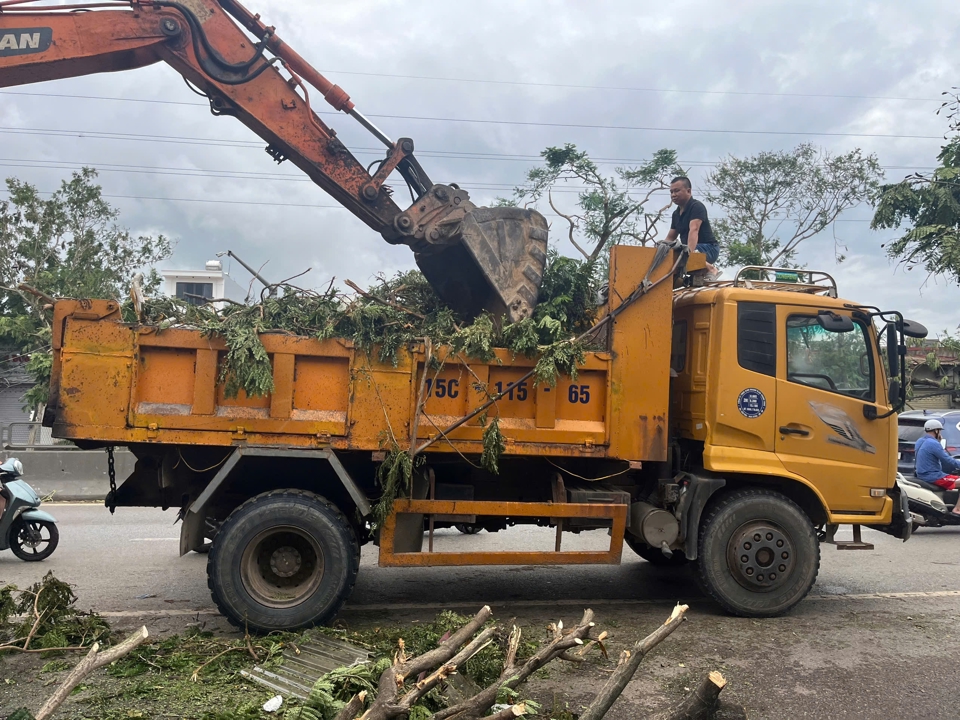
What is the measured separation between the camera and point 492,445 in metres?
5.08

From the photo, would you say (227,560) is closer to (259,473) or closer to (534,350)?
(259,473)

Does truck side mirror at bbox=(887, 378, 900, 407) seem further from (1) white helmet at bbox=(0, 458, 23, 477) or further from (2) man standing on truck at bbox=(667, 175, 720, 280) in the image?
(1) white helmet at bbox=(0, 458, 23, 477)

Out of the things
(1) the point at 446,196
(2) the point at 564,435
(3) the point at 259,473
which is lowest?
(3) the point at 259,473

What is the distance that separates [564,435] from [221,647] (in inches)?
105

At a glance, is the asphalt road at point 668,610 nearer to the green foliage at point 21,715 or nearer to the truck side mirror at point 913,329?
the green foliage at point 21,715

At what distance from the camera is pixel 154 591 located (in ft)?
20.2

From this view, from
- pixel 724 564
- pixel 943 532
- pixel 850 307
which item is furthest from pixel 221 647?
pixel 943 532

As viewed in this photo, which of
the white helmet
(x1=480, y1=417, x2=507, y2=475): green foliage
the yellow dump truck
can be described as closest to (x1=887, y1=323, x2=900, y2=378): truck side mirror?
the yellow dump truck

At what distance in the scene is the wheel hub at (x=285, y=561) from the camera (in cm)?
501

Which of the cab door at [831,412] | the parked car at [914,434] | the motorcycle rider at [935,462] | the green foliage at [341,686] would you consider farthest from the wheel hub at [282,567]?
the parked car at [914,434]

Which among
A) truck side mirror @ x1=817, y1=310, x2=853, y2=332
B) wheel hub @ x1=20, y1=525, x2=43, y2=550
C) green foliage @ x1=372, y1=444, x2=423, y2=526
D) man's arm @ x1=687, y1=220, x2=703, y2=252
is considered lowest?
wheel hub @ x1=20, y1=525, x2=43, y2=550

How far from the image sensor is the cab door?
5652 mm

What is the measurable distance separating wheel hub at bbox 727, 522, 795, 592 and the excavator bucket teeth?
7.79 ft

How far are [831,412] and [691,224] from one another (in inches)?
81.6
